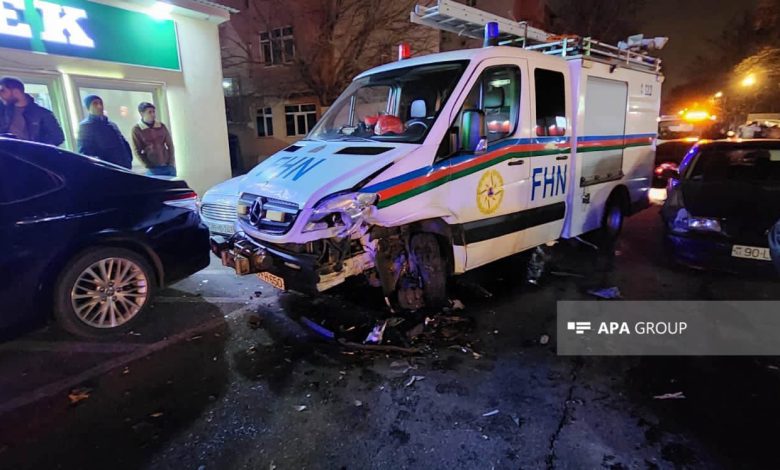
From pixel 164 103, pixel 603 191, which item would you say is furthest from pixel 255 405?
pixel 164 103

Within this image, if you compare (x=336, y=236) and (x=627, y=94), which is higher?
(x=627, y=94)

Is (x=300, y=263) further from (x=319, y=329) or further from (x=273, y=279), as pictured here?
(x=319, y=329)

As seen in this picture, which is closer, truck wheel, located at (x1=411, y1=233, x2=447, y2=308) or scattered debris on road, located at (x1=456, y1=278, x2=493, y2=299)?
truck wheel, located at (x1=411, y1=233, x2=447, y2=308)

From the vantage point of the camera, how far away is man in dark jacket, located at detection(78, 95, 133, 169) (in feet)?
21.3

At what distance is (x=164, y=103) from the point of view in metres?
9.32

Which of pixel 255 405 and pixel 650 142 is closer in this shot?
pixel 255 405

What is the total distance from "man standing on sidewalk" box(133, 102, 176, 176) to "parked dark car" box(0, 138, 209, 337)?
12.1 feet

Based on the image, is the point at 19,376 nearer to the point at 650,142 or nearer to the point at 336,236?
the point at 336,236

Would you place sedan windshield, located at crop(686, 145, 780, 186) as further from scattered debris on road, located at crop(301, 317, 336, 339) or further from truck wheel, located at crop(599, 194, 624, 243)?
scattered debris on road, located at crop(301, 317, 336, 339)

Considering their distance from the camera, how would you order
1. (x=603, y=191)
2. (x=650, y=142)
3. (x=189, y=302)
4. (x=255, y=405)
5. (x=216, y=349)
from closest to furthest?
(x=255, y=405) < (x=216, y=349) < (x=189, y=302) < (x=603, y=191) < (x=650, y=142)

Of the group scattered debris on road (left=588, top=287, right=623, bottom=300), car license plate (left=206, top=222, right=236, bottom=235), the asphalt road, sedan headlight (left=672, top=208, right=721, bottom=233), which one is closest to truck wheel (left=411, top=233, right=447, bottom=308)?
the asphalt road

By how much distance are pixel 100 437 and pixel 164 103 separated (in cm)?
825

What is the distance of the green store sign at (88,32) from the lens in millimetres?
6934

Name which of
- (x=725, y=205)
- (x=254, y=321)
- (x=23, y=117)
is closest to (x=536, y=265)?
(x=725, y=205)
